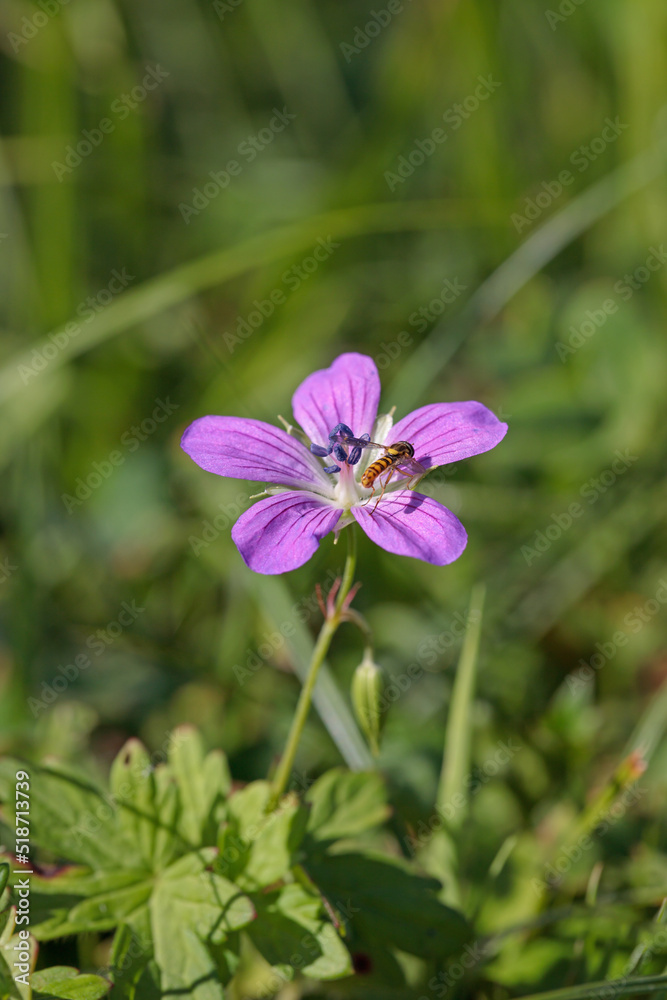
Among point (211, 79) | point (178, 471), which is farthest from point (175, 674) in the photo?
point (211, 79)

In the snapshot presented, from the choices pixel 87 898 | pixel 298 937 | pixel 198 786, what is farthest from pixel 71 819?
pixel 298 937

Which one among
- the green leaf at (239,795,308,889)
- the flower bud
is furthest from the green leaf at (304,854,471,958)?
the flower bud

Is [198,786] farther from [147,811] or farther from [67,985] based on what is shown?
[67,985]

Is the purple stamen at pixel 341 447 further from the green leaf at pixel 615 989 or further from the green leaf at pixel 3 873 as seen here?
the green leaf at pixel 615 989

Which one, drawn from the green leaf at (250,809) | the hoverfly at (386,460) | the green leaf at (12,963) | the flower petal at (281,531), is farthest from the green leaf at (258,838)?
the hoverfly at (386,460)

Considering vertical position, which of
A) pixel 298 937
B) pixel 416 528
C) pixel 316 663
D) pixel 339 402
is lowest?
pixel 298 937
